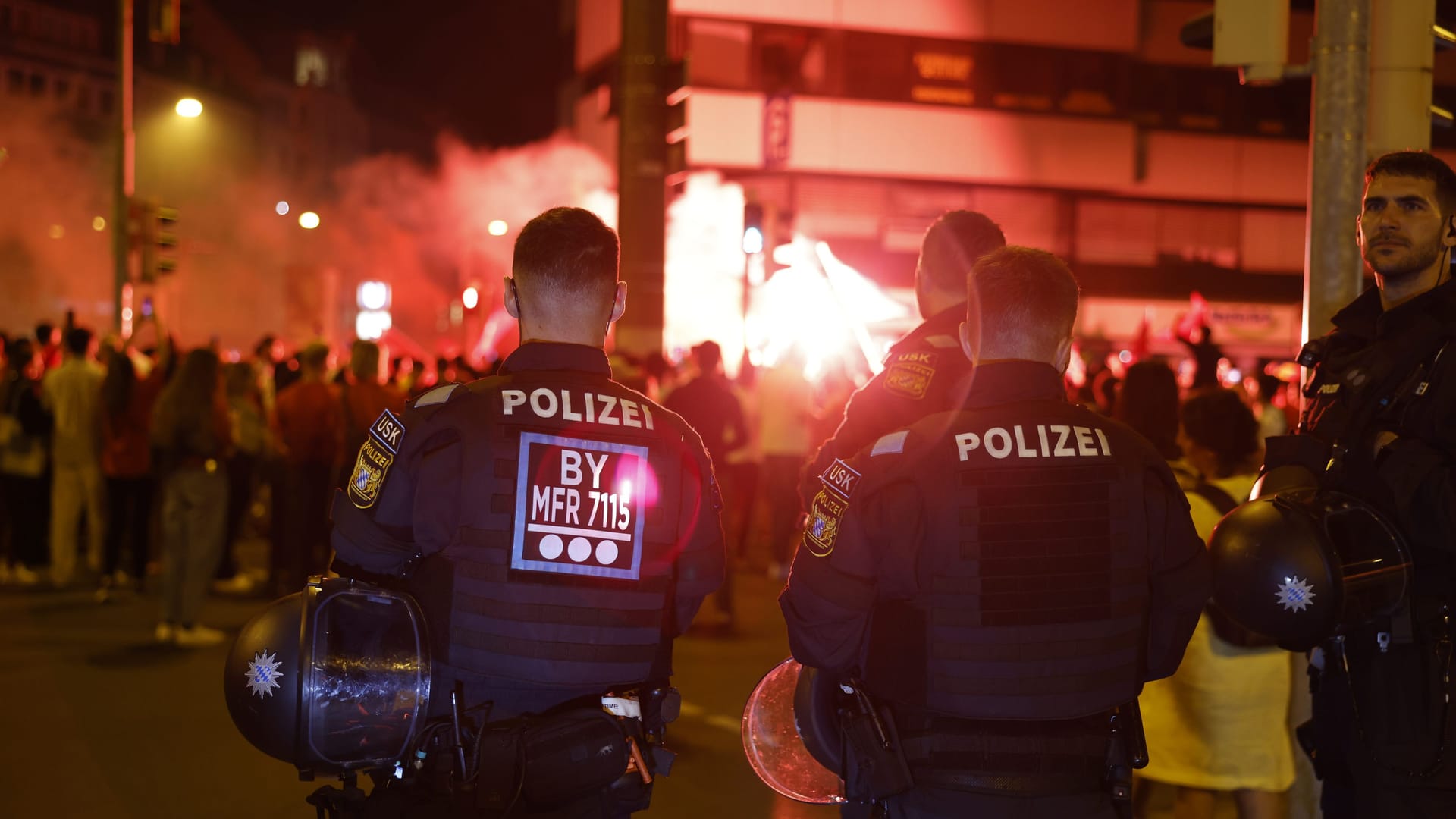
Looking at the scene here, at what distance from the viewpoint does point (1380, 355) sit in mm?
3312

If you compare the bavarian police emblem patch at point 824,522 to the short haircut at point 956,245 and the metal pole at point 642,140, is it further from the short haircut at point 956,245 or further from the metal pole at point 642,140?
the metal pole at point 642,140

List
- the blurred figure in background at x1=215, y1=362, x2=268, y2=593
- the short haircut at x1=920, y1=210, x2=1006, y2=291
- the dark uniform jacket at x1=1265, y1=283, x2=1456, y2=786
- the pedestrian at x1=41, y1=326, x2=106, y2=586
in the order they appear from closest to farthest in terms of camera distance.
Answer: the dark uniform jacket at x1=1265, y1=283, x2=1456, y2=786 < the short haircut at x1=920, y1=210, x2=1006, y2=291 < the pedestrian at x1=41, y1=326, x2=106, y2=586 < the blurred figure in background at x1=215, y1=362, x2=268, y2=593

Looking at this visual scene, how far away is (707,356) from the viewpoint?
401 inches

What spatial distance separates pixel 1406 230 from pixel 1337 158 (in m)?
1.42

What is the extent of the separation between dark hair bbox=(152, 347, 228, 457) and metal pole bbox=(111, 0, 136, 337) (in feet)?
29.0

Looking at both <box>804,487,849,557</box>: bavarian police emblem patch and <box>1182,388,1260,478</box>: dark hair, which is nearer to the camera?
<box>804,487,849,557</box>: bavarian police emblem patch

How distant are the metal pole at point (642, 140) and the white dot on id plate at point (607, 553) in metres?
8.61

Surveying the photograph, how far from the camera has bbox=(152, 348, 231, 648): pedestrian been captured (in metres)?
8.91

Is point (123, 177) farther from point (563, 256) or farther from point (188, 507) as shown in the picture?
point (563, 256)

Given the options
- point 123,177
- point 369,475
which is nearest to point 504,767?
point 369,475

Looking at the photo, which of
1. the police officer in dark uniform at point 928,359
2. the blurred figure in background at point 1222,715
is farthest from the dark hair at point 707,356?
the police officer in dark uniform at point 928,359

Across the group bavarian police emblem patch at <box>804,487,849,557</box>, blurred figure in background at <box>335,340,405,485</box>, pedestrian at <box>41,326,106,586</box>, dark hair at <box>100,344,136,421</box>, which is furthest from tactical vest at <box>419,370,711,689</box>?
pedestrian at <box>41,326,106,586</box>

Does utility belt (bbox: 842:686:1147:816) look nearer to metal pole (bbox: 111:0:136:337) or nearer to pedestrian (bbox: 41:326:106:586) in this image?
pedestrian (bbox: 41:326:106:586)

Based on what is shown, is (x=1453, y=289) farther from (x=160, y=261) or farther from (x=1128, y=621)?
(x=160, y=261)
